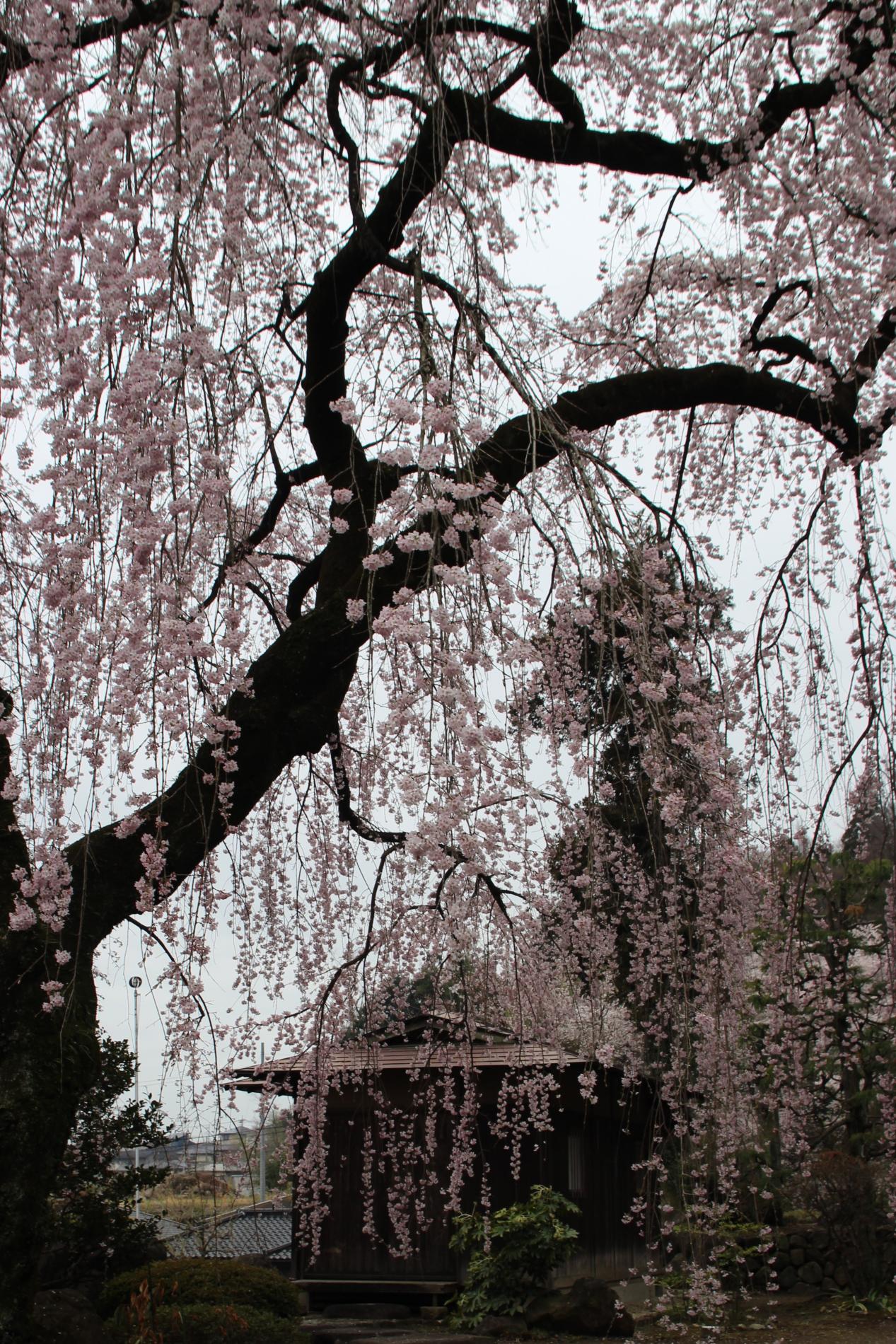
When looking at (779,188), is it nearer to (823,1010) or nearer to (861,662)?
(861,662)

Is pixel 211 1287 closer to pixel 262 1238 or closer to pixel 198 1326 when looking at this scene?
pixel 198 1326

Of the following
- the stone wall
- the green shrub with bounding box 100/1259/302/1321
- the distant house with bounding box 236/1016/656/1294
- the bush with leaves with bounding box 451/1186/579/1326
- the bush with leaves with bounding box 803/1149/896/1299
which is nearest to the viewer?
the green shrub with bounding box 100/1259/302/1321

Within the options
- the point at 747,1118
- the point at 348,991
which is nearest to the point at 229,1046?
the point at 348,991

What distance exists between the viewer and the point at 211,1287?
659 centimetres

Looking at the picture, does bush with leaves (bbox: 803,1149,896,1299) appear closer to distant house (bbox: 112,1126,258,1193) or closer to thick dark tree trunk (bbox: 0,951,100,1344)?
distant house (bbox: 112,1126,258,1193)

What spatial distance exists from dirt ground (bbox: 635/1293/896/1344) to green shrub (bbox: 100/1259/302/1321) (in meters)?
2.78

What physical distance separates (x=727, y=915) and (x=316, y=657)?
1795mm

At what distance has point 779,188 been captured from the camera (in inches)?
192

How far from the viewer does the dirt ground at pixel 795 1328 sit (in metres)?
8.59

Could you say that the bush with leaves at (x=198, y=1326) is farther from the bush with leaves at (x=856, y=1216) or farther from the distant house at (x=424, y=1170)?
the bush with leaves at (x=856, y=1216)

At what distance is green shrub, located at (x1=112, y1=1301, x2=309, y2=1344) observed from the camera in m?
4.91

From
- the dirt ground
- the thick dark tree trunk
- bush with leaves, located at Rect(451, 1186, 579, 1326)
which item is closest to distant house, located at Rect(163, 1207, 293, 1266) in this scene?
bush with leaves, located at Rect(451, 1186, 579, 1326)

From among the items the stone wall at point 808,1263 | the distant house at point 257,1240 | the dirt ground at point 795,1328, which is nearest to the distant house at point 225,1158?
the dirt ground at point 795,1328

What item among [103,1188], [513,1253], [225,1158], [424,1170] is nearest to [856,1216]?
[513,1253]
